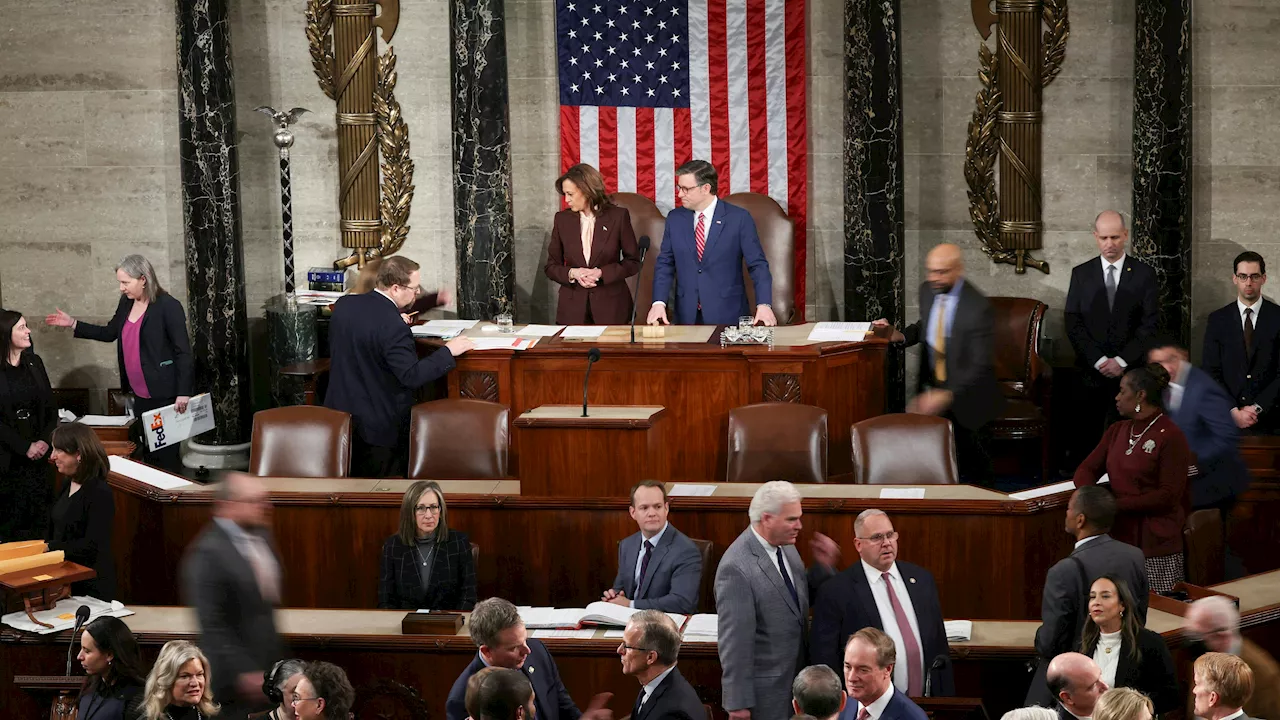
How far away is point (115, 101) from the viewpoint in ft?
39.2

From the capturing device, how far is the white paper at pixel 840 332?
9.38 meters

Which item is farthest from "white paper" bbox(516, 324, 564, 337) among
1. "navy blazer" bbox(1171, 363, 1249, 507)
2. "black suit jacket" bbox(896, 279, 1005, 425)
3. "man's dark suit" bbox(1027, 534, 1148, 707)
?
"man's dark suit" bbox(1027, 534, 1148, 707)

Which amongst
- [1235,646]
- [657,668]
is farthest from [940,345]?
[657,668]

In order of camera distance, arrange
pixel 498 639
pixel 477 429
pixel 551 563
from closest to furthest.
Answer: pixel 498 639, pixel 551 563, pixel 477 429

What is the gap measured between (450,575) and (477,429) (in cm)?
144

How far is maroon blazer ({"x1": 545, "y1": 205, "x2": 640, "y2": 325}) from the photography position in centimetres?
1047

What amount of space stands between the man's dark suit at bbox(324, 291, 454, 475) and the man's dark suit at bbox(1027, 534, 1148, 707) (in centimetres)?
394

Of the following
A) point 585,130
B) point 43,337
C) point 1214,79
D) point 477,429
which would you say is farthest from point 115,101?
point 1214,79

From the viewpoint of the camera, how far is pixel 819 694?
516 centimetres

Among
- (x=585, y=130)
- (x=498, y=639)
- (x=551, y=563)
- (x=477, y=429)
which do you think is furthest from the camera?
(x=585, y=130)

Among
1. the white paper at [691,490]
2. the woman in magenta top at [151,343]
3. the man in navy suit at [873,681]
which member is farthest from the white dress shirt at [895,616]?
the woman in magenta top at [151,343]

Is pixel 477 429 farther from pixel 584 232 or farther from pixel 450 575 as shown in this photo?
pixel 584 232

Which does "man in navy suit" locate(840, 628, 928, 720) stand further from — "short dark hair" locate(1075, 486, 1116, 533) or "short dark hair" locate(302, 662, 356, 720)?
"short dark hair" locate(302, 662, 356, 720)

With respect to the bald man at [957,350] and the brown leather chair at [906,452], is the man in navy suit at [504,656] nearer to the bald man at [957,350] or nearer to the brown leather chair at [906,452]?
the brown leather chair at [906,452]
